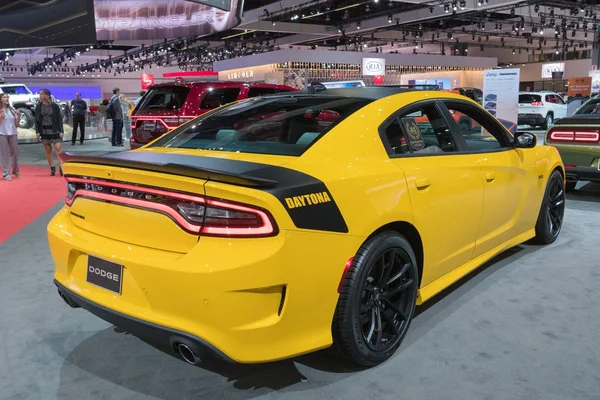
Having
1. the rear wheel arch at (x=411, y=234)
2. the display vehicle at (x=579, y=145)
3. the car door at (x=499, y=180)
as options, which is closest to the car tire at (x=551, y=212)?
the car door at (x=499, y=180)

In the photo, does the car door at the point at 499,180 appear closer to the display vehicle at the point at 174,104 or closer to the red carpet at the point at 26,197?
the red carpet at the point at 26,197

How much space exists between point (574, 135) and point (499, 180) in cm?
352

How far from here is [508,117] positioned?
420 inches

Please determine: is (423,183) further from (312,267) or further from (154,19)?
(154,19)

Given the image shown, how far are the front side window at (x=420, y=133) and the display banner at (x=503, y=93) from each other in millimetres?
8141

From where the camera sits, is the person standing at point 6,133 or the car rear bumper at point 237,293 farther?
the person standing at point 6,133

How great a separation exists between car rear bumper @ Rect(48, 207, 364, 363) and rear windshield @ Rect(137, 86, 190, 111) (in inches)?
239

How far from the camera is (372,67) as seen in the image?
24.1m

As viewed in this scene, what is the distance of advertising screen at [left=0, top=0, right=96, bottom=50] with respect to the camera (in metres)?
13.2

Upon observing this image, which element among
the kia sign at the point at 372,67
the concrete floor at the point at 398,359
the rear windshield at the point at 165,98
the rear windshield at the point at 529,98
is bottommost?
the concrete floor at the point at 398,359

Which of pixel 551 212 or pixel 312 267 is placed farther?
pixel 551 212

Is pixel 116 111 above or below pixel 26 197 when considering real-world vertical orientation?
above

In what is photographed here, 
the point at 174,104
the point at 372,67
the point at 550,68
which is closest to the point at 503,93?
the point at 174,104

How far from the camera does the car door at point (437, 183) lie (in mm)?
2709
